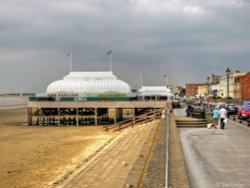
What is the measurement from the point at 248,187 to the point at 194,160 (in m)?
4.04

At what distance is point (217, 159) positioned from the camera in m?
14.3

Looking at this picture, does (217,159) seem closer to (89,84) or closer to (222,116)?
(222,116)

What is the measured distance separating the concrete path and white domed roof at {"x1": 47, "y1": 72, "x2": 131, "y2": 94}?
5731 cm

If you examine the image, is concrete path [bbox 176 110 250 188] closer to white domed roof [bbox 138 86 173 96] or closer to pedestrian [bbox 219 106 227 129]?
pedestrian [bbox 219 106 227 129]

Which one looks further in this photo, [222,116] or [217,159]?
[222,116]

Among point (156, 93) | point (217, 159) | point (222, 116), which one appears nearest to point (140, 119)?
point (222, 116)

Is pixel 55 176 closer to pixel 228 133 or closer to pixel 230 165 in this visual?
pixel 230 165

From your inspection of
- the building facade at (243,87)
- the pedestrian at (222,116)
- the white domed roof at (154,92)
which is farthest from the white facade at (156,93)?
the pedestrian at (222,116)

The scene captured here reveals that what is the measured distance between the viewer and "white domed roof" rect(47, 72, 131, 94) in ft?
259

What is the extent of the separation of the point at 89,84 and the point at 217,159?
66167mm

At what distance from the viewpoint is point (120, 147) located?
1927cm

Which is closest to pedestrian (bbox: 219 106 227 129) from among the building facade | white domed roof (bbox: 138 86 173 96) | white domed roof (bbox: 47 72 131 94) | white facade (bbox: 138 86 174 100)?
white domed roof (bbox: 47 72 131 94)

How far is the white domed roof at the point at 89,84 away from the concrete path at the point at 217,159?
57309 millimetres

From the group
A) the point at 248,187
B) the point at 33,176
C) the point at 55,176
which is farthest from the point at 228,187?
the point at 33,176
